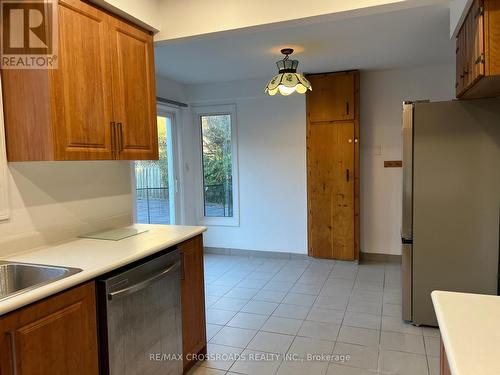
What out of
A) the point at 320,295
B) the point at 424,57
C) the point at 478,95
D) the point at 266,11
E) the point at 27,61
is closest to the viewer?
the point at 27,61

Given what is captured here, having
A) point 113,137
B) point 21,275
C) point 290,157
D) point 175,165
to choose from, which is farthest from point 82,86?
point 290,157

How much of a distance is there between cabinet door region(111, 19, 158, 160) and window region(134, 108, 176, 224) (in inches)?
71.9

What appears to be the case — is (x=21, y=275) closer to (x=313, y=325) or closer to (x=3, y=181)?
(x=3, y=181)

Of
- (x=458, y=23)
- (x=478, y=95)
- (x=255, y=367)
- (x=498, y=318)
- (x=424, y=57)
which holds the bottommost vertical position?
(x=255, y=367)

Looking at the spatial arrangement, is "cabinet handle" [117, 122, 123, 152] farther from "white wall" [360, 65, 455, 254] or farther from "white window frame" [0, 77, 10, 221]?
"white wall" [360, 65, 455, 254]

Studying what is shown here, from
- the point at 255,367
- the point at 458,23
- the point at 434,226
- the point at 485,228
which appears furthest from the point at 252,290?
the point at 458,23

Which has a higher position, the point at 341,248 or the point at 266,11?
the point at 266,11

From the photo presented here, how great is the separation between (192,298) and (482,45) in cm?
211

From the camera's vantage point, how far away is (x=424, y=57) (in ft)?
12.6

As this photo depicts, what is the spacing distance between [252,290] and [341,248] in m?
1.42

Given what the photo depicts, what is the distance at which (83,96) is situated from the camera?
1.95 meters

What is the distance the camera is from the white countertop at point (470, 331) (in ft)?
3.06

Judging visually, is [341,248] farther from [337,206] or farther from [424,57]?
[424,57]

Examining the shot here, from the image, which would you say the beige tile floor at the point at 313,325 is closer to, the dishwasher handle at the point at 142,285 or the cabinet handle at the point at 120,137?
the dishwasher handle at the point at 142,285
